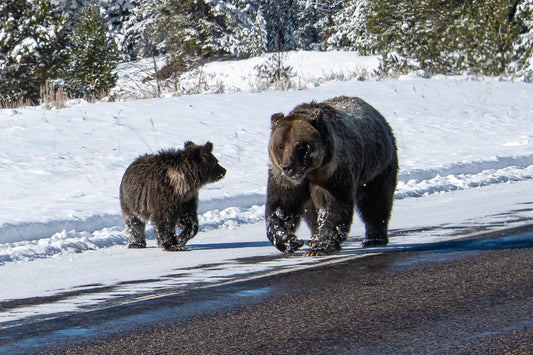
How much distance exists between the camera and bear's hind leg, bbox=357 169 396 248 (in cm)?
871

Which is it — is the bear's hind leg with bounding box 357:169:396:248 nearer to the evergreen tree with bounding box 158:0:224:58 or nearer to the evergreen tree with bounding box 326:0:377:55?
the evergreen tree with bounding box 326:0:377:55

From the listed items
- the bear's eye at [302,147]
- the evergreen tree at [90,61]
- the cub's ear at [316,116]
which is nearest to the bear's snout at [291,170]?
the bear's eye at [302,147]

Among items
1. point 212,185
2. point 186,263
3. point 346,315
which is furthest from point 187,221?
point 212,185

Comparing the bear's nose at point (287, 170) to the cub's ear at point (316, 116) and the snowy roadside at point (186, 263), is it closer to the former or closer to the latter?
the cub's ear at point (316, 116)

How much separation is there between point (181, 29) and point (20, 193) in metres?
50.0

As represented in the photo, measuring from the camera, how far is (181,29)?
61.8m

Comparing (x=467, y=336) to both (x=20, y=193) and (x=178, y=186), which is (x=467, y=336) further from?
(x=20, y=193)

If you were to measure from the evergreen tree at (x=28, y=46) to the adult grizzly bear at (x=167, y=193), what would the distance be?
3138 centimetres

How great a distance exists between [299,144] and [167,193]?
6.99ft

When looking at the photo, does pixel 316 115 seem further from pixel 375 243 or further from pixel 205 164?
pixel 205 164

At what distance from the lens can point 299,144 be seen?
7469mm

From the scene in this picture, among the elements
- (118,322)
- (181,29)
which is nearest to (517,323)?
(118,322)

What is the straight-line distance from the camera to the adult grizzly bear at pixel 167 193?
29.8 feet

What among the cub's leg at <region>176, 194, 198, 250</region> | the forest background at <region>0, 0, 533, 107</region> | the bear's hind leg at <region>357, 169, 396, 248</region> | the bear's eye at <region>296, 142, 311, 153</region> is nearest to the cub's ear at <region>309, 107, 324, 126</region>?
the bear's eye at <region>296, 142, 311, 153</region>
